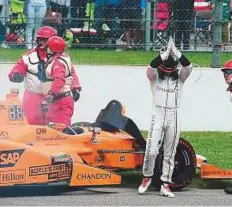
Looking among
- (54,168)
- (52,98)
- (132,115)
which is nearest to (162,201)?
(54,168)

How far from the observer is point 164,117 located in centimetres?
1084

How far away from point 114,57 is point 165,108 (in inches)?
227

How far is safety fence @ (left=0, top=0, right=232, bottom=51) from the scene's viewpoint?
53.7 feet

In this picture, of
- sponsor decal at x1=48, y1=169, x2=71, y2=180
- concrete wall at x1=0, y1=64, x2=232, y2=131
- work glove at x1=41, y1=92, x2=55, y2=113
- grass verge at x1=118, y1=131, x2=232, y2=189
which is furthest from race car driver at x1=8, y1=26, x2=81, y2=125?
concrete wall at x1=0, y1=64, x2=232, y2=131

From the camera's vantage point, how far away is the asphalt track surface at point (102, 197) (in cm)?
1027

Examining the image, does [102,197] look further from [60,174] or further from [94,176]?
[60,174]

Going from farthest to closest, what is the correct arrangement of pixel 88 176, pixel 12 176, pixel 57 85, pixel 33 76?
pixel 33 76 → pixel 57 85 → pixel 88 176 → pixel 12 176

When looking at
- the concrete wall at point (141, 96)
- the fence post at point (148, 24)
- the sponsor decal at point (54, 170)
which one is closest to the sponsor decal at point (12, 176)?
the sponsor decal at point (54, 170)

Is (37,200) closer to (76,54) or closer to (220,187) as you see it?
(220,187)

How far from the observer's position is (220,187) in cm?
1145

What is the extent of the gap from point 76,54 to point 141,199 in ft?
20.7

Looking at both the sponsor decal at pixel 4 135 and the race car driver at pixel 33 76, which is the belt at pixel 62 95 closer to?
the race car driver at pixel 33 76

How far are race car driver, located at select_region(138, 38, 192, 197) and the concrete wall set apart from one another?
423cm

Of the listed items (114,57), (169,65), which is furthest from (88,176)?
(114,57)
